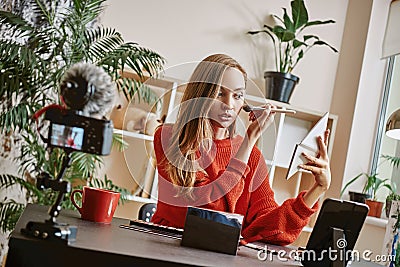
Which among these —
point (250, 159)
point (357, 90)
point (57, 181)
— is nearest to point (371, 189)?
point (357, 90)

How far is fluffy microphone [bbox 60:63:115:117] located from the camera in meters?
1.19

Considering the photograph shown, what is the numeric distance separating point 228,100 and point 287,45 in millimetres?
2467

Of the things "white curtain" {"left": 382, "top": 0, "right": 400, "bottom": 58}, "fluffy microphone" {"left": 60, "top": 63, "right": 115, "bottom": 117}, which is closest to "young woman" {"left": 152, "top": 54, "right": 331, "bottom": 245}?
"fluffy microphone" {"left": 60, "top": 63, "right": 115, "bottom": 117}

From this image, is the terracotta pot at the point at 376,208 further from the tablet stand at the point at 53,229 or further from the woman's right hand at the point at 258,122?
the tablet stand at the point at 53,229

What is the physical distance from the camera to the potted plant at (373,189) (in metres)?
3.66

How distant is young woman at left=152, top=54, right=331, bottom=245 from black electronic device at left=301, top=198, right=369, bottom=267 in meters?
0.16

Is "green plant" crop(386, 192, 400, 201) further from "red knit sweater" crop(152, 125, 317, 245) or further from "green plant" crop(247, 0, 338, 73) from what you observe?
"red knit sweater" crop(152, 125, 317, 245)

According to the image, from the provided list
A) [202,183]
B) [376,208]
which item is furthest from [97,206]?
[376,208]

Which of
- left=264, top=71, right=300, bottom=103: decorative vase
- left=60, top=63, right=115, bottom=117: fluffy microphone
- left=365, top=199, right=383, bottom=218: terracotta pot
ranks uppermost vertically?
left=264, top=71, right=300, bottom=103: decorative vase

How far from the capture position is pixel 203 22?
3.89 meters

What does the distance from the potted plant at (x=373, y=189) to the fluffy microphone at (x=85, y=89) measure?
107 inches

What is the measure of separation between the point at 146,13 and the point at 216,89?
2321mm

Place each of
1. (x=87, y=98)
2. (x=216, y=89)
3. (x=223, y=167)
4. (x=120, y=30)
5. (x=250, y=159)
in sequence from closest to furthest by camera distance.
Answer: (x=87, y=98)
(x=216, y=89)
(x=223, y=167)
(x=250, y=159)
(x=120, y=30)

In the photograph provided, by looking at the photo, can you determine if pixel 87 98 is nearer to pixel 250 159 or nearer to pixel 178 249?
pixel 178 249
